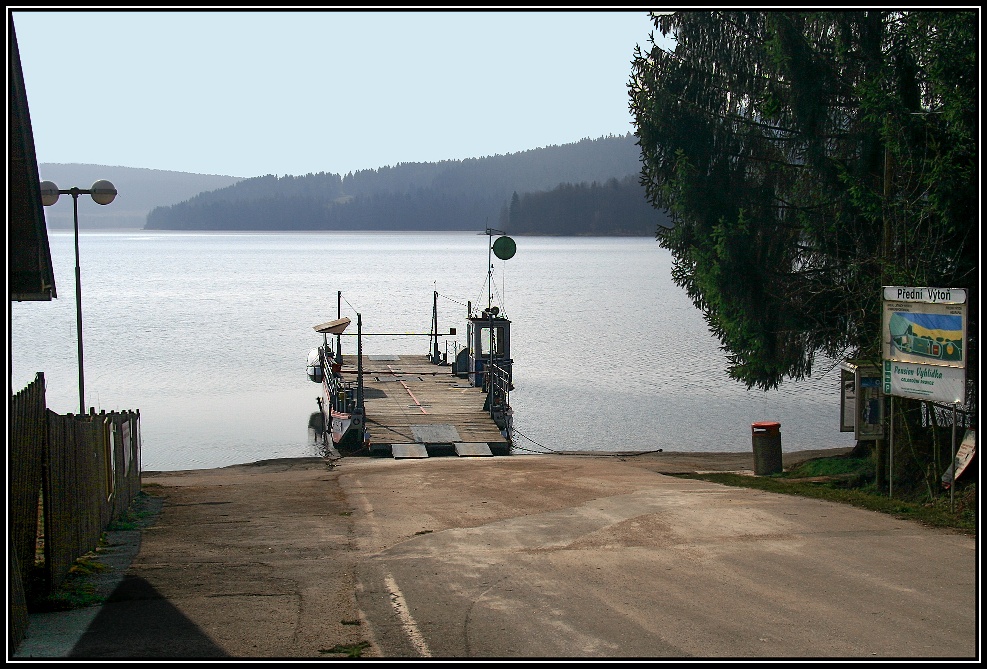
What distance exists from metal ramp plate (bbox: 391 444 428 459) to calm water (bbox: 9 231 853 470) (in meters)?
6.66

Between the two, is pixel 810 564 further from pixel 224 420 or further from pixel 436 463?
pixel 224 420

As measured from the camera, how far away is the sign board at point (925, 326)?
463 inches

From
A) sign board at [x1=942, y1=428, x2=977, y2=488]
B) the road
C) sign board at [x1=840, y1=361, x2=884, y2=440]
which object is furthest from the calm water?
sign board at [x1=840, y1=361, x2=884, y2=440]

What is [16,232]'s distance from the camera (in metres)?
10.9

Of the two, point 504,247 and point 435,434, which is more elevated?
point 504,247

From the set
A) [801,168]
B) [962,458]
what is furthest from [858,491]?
[801,168]

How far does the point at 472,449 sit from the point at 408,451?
152cm

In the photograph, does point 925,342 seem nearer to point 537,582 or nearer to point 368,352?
point 537,582

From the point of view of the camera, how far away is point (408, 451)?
23266 millimetres

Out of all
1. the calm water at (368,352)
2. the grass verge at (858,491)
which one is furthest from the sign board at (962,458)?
the calm water at (368,352)

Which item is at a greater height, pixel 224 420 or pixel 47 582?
pixel 47 582

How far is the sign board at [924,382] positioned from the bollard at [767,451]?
4.74 metres
